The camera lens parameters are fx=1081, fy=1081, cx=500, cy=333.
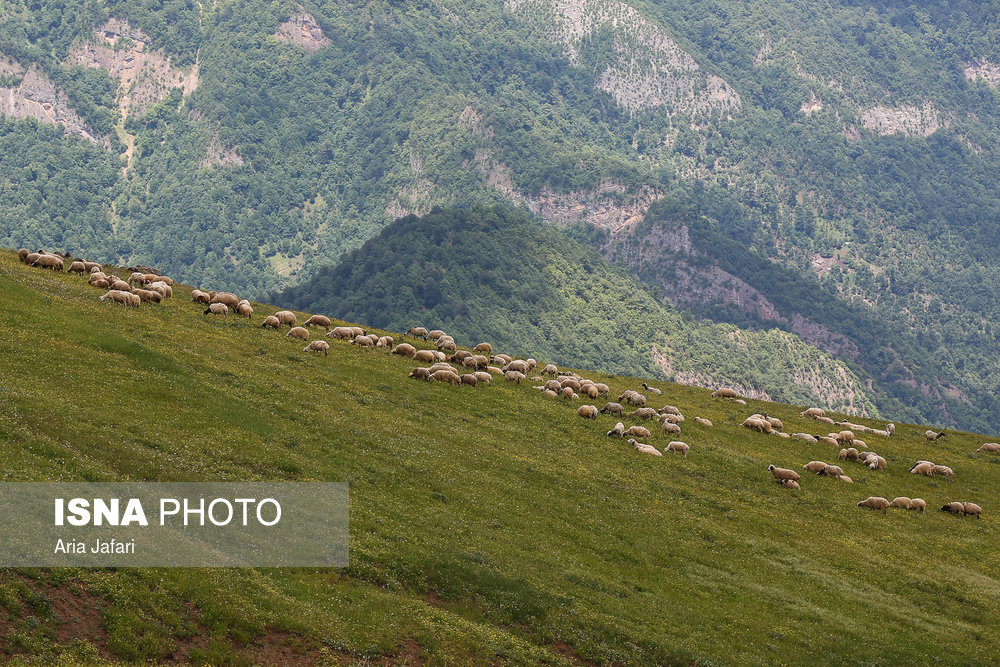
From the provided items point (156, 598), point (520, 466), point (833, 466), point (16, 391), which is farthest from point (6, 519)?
point (833, 466)

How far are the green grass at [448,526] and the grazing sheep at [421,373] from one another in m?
1.56

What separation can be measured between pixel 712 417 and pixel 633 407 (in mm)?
5889

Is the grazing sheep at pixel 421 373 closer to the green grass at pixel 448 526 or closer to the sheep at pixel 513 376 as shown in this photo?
the green grass at pixel 448 526

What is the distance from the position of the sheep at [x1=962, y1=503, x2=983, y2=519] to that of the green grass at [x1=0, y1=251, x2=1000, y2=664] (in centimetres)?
111

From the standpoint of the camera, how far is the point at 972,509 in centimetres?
5597

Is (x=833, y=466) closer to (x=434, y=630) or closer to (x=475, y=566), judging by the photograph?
(x=475, y=566)

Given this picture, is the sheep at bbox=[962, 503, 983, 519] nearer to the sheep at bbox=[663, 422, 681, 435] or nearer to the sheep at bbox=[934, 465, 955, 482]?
the sheep at bbox=[934, 465, 955, 482]

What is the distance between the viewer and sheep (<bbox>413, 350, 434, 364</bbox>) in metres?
65.5

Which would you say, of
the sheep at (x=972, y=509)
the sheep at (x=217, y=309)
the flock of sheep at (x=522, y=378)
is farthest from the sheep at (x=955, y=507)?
the sheep at (x=217, y=309)

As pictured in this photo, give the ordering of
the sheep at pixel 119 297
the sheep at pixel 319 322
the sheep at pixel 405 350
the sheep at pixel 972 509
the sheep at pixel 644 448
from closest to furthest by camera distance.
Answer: the sheep at pixel 972 509 < the sheep at pixel 644 448 < the sheep at pixel 119 297 < the sheep at pixel 405 350 < the sheep at pixel 319 322

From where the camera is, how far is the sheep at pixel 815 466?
195 ft

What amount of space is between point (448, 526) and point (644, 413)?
96.2 ft

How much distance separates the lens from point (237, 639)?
90.2ft

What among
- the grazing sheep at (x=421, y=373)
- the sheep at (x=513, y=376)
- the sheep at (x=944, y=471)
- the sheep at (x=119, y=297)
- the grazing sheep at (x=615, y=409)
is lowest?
the sheep at (x=944, y=471)
